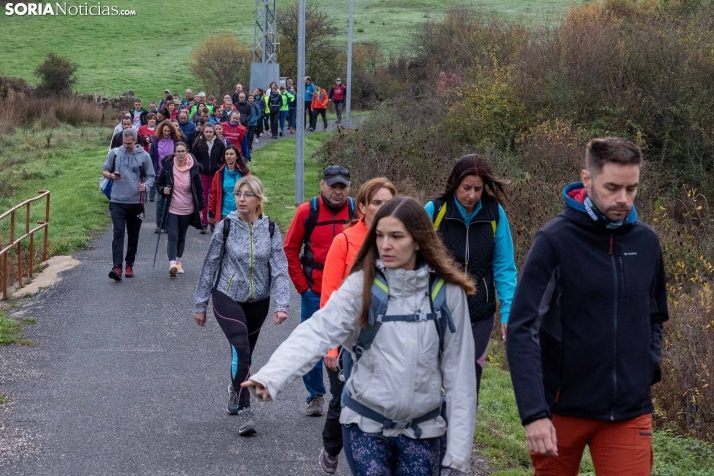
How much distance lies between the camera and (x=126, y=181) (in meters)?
12.6

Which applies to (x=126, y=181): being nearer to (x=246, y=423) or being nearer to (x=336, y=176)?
(x=246, y=423)

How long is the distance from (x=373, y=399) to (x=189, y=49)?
7701 cm

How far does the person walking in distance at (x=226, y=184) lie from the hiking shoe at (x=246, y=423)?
5.67 meters

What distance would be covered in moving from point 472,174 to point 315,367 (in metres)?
2.51

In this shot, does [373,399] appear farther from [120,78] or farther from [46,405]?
[120,78]

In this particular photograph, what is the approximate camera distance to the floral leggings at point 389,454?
386 centimetres

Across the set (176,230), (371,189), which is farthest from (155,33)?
(371,189)

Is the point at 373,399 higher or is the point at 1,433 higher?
the point at 373,399

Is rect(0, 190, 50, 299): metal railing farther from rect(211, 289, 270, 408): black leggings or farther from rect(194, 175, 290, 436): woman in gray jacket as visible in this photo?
rect(211, 289, 270, 408): black leggings

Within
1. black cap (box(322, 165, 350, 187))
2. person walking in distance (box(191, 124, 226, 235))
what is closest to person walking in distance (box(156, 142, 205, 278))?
person walking in distance (box(191, 124, 226, 235))

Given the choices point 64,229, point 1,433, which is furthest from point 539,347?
point 64,229

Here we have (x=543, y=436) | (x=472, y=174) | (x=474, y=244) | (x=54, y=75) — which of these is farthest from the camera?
(x=54, y=75)

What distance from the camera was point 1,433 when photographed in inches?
276

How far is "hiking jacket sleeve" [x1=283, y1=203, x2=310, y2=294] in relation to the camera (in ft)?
22.2
